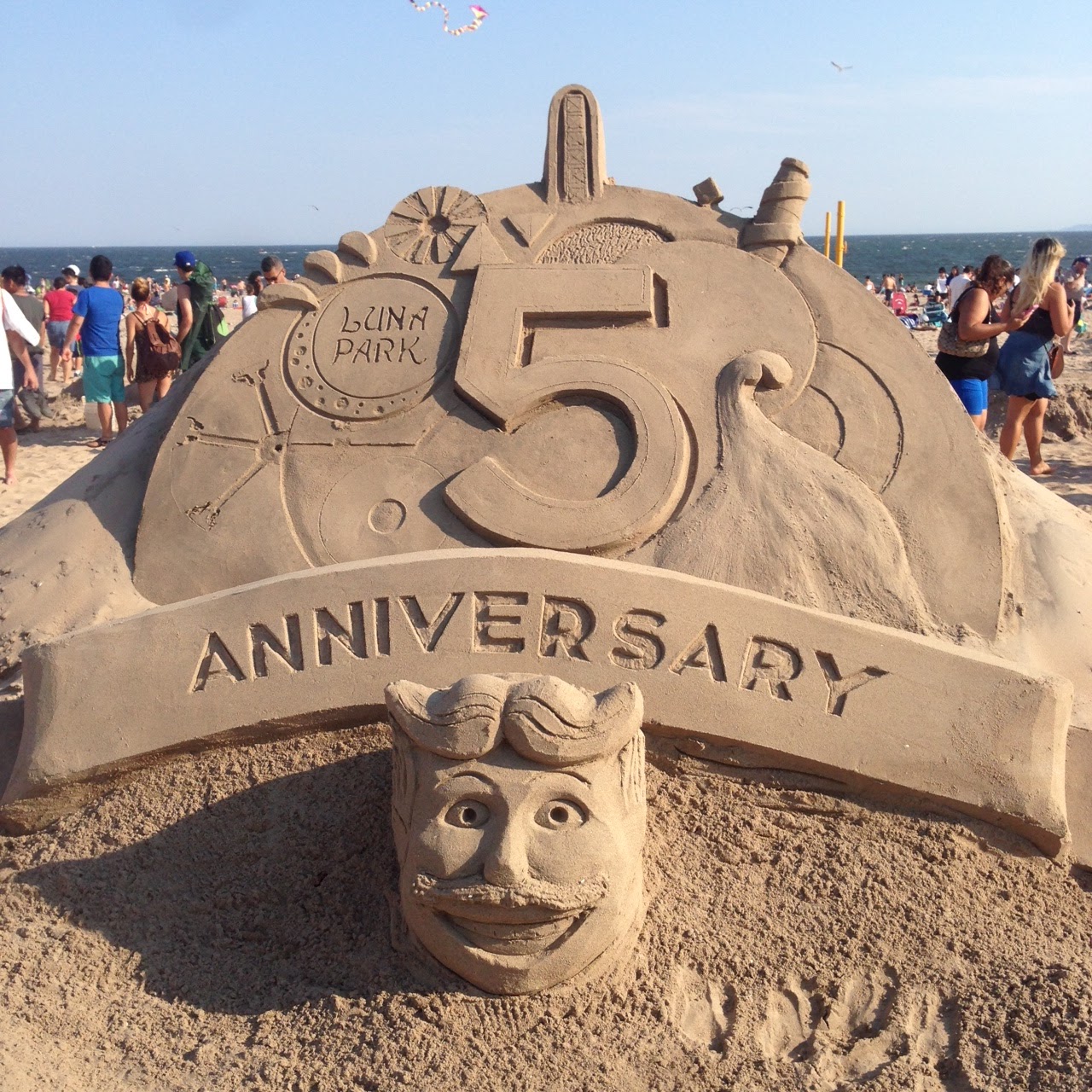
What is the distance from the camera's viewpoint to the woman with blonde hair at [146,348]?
693 centimetres

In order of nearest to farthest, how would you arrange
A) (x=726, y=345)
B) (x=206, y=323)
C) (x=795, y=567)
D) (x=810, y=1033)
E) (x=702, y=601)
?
(x=810, y=1033), (x=702, y=601), (x=795, y=567), (x=726, y=345), (x=206, y=323)

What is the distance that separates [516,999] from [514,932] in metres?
0.22

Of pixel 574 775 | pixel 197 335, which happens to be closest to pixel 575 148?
pixel 574 775

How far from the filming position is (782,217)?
3.72 metres

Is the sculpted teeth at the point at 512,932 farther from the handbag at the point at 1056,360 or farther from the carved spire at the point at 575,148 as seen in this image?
the handbag at the point at 1056,360

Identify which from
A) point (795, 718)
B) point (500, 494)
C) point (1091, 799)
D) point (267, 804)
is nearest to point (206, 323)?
point (500, 494)

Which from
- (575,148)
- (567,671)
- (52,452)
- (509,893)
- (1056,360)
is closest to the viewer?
(509,893)

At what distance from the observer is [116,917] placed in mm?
2789

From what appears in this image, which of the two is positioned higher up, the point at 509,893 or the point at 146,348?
the point at 146,348

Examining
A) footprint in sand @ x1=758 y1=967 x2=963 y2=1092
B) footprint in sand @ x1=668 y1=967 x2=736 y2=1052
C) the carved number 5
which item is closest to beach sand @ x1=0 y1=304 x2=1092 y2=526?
the carved number 5

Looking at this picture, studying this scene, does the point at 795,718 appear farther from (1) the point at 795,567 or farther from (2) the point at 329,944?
(2) the point at 329,944

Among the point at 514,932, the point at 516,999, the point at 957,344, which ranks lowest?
the point at 516,999

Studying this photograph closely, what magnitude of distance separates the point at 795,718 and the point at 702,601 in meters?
0.38

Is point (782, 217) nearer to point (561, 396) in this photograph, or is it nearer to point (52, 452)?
point (561, 396)
